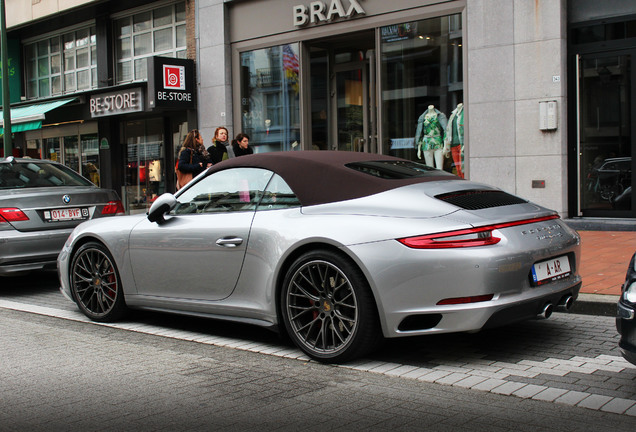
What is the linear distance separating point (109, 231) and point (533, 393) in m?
3.72

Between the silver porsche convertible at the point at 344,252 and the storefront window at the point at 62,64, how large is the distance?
52.6 feet

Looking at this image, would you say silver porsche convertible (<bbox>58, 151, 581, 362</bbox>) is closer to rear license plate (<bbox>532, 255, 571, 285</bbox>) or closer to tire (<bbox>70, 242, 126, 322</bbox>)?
rear license plate (<bbox>532, 255, 571, 285</bbox>)

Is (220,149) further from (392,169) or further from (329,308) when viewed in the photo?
(329,308)

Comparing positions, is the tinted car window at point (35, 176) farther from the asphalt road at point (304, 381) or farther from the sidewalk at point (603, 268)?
the sidewalk at point (603, 268)

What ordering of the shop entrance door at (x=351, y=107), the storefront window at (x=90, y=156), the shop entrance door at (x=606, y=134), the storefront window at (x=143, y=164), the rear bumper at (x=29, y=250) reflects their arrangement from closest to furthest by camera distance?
the rear bumper at (x=29, y=250), the shop entrance door at (x=606, y=134), the shop entrance door at (x=351, y=107), the storefront window at (x=143, y=164), the storefront window at (x=90, y=156)

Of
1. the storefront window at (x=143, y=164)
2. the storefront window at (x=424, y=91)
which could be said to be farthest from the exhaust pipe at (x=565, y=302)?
the storefront window at (x=143, y=164)

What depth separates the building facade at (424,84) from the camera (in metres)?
11.1

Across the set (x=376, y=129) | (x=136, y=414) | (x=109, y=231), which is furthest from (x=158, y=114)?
(x=136, y=414)

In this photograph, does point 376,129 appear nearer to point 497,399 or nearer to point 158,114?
point 158,114

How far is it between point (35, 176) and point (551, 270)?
649cm

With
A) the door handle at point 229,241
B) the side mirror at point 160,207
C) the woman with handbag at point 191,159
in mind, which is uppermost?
the woman with handbag at point 191,159

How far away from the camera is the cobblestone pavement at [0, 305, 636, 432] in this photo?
3.46 metres

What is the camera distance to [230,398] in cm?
394

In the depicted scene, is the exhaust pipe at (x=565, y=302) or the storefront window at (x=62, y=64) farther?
the storefront window at (x=62, y=64)
